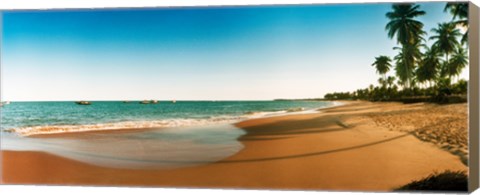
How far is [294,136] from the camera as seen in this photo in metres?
5.82

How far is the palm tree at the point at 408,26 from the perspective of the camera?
5539 mm

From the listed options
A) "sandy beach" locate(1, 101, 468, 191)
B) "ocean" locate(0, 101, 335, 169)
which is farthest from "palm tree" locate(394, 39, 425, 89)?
"ocean" locate(0, 101, 335, 169)

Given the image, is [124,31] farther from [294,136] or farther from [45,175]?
[294,136]

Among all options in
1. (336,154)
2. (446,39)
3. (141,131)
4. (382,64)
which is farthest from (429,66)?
(141,131)

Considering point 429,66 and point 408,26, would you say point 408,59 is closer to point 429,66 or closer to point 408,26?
point 429,66

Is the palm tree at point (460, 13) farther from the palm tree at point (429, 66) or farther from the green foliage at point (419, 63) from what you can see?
the palm tree at point (429, 66)

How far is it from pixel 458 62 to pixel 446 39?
0.89 ft

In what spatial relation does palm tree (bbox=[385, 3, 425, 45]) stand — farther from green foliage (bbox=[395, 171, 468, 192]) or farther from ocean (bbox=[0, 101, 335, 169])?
green foliage (bbox=[395, 171, 468, 192])

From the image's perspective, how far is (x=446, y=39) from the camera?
5492mm

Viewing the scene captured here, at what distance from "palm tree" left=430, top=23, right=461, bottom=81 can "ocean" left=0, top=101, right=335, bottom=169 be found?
129 centimetres

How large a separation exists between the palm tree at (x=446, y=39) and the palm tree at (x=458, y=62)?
1.3 inches

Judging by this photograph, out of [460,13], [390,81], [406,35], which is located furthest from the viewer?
[390,81]

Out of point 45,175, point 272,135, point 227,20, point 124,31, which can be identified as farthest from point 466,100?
point 45,175

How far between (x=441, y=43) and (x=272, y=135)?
2035 mm
